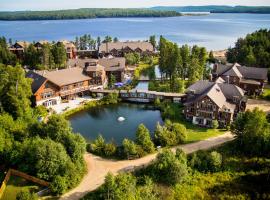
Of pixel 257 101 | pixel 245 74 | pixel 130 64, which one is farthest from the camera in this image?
pixel 130 64

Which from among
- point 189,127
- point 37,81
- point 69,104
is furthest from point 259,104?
point 37,81

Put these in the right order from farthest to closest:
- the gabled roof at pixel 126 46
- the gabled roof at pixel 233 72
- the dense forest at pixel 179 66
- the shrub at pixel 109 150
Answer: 1. the gabled roof at pixel 126 46
2. the dense forest at pixel 179 66
3. the gabled roof at pixel 233 72
4. the shrub at pixel 109 150

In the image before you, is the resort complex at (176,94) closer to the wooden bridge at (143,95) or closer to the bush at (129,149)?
the wooden bridge at (143,95)

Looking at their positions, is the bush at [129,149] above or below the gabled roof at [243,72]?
below

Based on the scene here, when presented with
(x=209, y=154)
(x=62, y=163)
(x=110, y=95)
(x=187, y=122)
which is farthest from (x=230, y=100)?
(x=62, y=163)

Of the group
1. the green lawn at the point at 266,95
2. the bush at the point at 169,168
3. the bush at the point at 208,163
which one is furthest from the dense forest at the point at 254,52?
the bush at the point at 169,168

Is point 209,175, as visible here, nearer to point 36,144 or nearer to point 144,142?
point 144,142

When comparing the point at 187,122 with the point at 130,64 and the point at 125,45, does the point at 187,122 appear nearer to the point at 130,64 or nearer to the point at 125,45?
the point at 130,64
